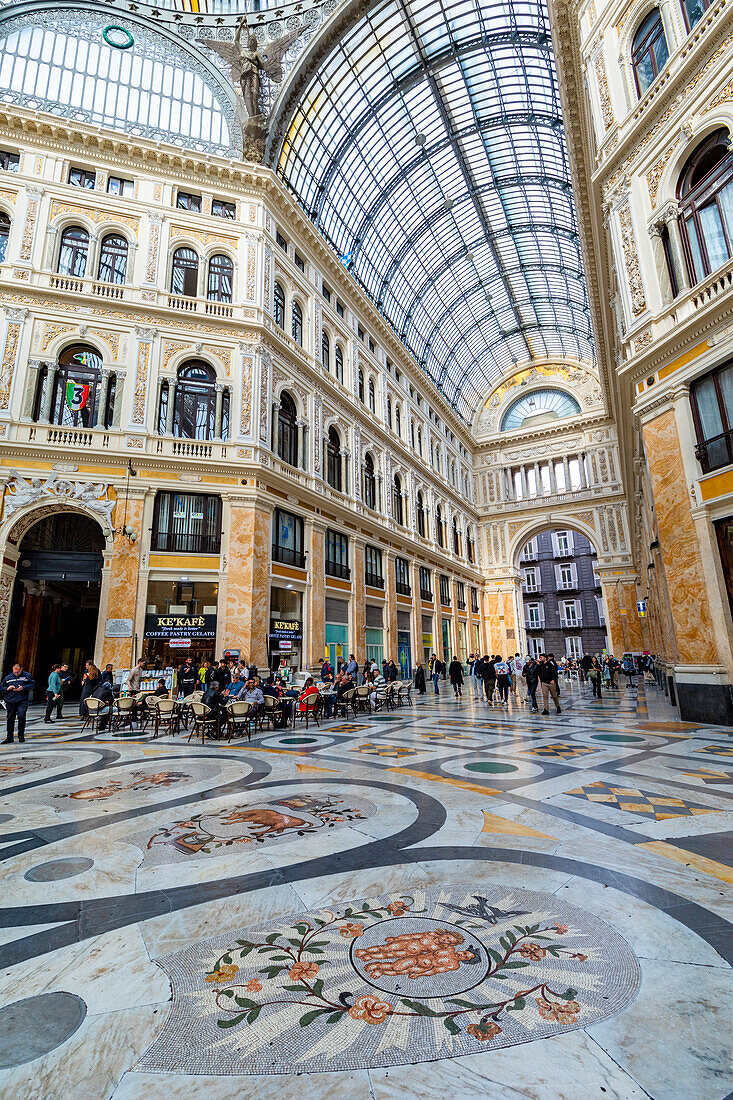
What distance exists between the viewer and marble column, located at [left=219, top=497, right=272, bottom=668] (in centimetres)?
1598

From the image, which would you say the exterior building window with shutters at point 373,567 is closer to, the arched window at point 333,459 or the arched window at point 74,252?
the arched window at point 333,459

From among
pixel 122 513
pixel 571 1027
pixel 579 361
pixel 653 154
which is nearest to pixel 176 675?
pixel 122 513

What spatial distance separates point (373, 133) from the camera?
82.0 ft

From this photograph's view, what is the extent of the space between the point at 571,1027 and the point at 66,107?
26565 millimetres

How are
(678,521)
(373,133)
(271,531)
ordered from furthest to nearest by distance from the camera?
(373,133), (271,531), (678,521)

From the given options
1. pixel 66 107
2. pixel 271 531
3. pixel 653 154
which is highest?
pixel 66 107

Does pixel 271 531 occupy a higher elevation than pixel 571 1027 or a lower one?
higher

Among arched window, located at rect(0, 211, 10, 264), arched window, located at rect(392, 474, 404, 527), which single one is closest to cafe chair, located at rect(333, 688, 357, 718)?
arched window, located at rect(392, 474, 404, 527)

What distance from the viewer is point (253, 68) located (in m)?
19.4

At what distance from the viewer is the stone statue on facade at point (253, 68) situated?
19.5 m

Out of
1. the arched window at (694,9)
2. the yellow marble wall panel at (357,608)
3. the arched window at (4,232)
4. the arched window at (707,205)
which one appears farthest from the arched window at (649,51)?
the arched window at (4,232)

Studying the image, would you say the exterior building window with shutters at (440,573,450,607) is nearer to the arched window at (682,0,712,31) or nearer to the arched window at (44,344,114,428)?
the arched window at (44,344,114,428)

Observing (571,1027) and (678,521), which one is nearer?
(571,1027)

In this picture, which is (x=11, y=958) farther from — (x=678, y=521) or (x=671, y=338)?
(x=671, y=338)
